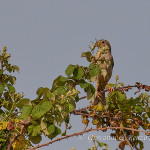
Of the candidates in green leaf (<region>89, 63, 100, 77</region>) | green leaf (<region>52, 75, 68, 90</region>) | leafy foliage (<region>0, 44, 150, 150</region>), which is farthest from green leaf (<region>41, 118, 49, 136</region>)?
green leaf (<region>89, 63, 100, 77</region>)

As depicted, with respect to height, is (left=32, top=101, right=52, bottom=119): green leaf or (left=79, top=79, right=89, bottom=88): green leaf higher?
(left=79, top=79, right=89, bottom=88): green leaf

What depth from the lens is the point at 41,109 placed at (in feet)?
7.09

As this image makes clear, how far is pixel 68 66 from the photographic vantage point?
2648mm

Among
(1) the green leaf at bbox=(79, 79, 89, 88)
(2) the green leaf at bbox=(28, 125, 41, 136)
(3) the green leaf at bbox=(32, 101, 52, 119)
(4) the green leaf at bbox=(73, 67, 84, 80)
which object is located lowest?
(2) the green leaf at bbox=(28, 125, 41, 136)

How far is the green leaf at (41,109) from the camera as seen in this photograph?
2.13 metres

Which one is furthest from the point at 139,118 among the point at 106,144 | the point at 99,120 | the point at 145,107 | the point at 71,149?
the point at 71,149

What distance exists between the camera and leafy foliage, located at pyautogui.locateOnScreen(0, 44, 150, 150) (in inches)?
86.1

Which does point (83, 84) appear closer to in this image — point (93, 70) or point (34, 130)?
point (93, 70)

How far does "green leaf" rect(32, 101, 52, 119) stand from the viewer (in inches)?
84.0

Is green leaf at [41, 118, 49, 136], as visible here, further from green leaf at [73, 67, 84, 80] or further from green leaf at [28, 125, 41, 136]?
green leaf at [73, 67, 84, 80]

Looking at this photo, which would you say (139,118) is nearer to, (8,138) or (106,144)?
(106,144)

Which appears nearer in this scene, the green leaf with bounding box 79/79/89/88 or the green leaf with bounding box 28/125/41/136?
the green leaf with bounding box 28/125/41/136

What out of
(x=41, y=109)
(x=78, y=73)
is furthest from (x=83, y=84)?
(x=41, y=109)

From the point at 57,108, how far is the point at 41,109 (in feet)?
0.45
